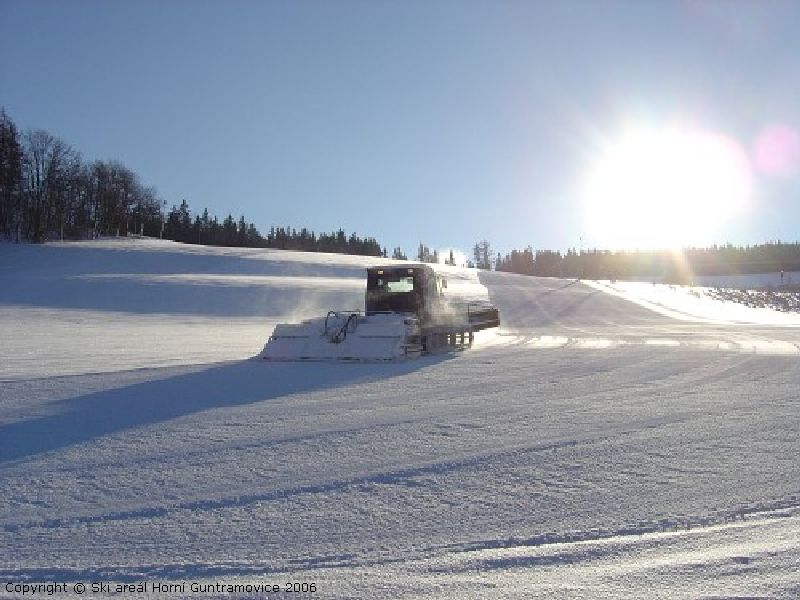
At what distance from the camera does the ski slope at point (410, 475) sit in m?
5.03

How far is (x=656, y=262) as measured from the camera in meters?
168

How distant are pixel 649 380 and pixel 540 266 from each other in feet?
533

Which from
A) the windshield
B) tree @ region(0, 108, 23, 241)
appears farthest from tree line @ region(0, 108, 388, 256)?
the windshield

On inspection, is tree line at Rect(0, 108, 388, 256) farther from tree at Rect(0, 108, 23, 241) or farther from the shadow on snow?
the shadow on snow

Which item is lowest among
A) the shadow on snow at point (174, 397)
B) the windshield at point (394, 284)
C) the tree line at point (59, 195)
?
the shadow on snow at point (174, 397)

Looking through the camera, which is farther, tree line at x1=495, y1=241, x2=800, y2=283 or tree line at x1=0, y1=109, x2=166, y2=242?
tree line at x1=495, y1=241, x2=800, y2=283

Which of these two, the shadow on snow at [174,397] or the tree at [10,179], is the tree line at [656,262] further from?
the shadow on snow at [174,397]

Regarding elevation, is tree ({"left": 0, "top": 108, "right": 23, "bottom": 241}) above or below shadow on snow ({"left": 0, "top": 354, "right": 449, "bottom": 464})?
above

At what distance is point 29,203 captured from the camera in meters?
84.5

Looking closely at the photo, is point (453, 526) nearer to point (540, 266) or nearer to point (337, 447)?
point (337, 447)

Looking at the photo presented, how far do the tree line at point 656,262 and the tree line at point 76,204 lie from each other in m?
70.8

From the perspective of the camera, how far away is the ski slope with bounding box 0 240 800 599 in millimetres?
5027

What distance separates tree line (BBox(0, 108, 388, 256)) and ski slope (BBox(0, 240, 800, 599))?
74.0 metres

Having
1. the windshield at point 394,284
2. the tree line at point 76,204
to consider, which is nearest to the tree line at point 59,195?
the tree line at point 76,204
